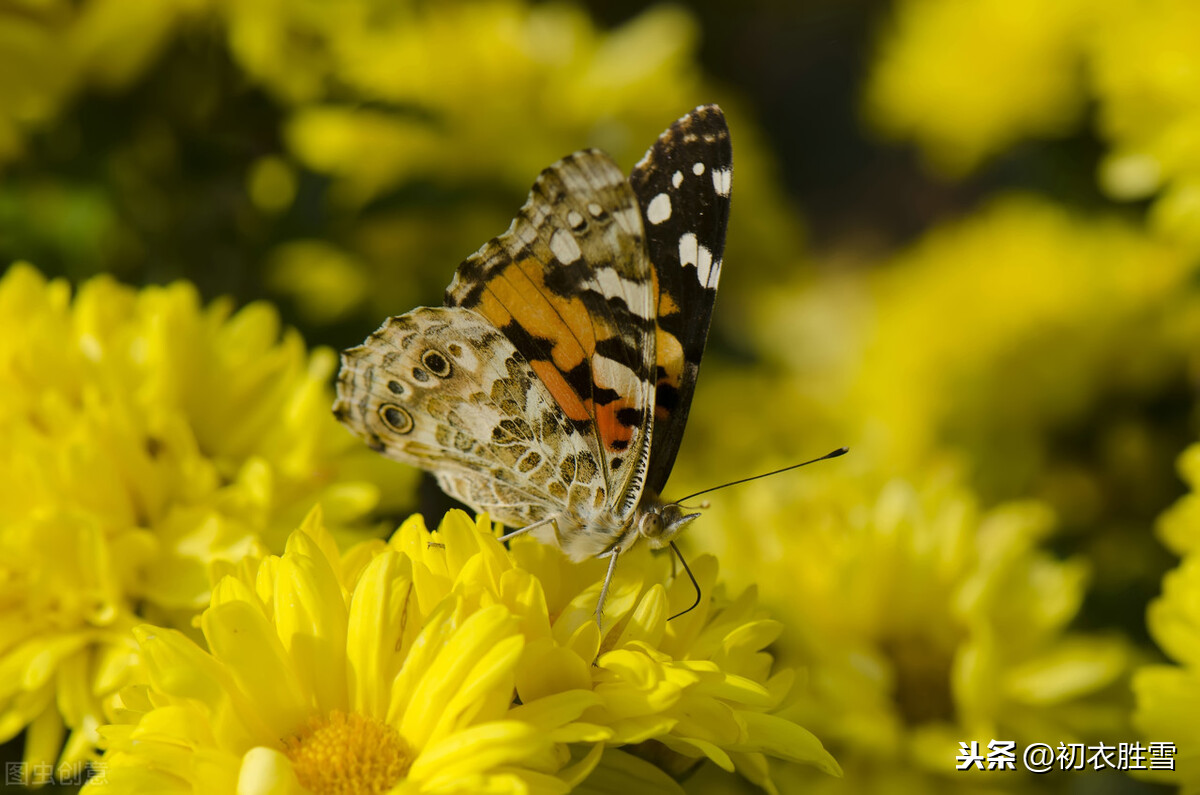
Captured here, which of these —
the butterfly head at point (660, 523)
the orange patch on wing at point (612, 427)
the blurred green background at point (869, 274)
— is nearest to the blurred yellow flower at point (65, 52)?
the blurred green background at point (869, 274)

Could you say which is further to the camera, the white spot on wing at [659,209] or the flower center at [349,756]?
the white spot on wing at [659,209]

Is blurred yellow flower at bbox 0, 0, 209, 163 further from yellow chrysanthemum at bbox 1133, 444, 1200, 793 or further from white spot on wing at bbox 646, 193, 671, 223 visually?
yellow chrysanthemum at bbox 1133, 444, 1200, 793

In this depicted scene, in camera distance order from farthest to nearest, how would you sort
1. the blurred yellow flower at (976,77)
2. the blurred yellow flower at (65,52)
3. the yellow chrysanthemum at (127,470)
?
1. the blurred yellow flower at (976,77)
2. the blurred yellow flower at (65,52)
3. the yellow chrysanthemum at (127,470)

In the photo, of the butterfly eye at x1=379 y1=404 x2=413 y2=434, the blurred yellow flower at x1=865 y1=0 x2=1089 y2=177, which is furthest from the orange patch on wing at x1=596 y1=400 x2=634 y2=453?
the blurred yellow flower at x1=865 y1=0 x2=1089 y2=177

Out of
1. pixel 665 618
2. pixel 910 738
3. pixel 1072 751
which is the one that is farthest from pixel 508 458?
A: pixel 1072 751

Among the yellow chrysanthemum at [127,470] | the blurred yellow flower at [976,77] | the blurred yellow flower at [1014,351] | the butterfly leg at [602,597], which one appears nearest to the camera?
the butterfly leg at [602,597]

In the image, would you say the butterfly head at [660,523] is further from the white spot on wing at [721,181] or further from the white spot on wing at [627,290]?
the white spot on wing at [721,181]

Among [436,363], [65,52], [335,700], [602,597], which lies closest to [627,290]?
[436,363]
